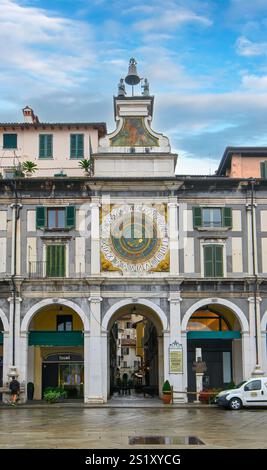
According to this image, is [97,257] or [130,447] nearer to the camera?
[130,447]

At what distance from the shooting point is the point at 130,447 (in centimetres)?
2256

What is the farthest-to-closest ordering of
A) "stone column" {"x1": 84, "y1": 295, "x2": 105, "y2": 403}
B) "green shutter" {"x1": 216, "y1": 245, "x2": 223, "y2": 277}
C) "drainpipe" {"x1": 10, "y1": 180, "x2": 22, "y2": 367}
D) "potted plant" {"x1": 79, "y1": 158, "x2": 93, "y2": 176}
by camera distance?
"potted plant" {"x1": 79, "y1": 158, "x2": 93, "y2": 176}
"green shutter" {"x1": 216, "y1": 245, "x2": 223, "y2": 277}
"drainpipe" {"x1": 10, "y1": 180, "x2": 22, "y2": 367}
"stone column" {"x1": 84, "y1": 295, "x2": 105, "y2": 403}

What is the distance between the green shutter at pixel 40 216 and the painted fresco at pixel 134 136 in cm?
630

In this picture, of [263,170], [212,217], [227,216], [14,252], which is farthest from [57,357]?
[263,170]

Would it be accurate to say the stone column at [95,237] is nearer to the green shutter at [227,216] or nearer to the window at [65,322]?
the window at [65,322]

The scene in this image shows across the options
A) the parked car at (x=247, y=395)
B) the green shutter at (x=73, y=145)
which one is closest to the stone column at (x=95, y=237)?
the green shutter at (x=73, y=145)

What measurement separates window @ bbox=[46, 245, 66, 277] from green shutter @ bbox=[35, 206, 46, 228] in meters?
1.50

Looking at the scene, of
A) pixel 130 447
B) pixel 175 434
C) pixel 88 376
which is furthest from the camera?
pixel 88 376

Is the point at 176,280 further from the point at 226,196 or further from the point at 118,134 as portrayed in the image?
the point at 118,134

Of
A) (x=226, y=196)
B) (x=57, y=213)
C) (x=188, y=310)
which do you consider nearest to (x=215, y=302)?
(x=188, y=310)

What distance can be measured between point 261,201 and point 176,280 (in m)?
7.78

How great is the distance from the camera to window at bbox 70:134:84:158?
57219 millimetres

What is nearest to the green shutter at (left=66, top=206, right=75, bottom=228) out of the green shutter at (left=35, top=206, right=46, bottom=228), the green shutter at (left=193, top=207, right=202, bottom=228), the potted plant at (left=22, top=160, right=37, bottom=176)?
the green shutter at (left=35, top=206, right=46, bottom=228)

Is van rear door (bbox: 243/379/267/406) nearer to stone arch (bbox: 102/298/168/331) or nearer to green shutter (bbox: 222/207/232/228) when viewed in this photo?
stone arch (bbox: 102/298/168/331)
